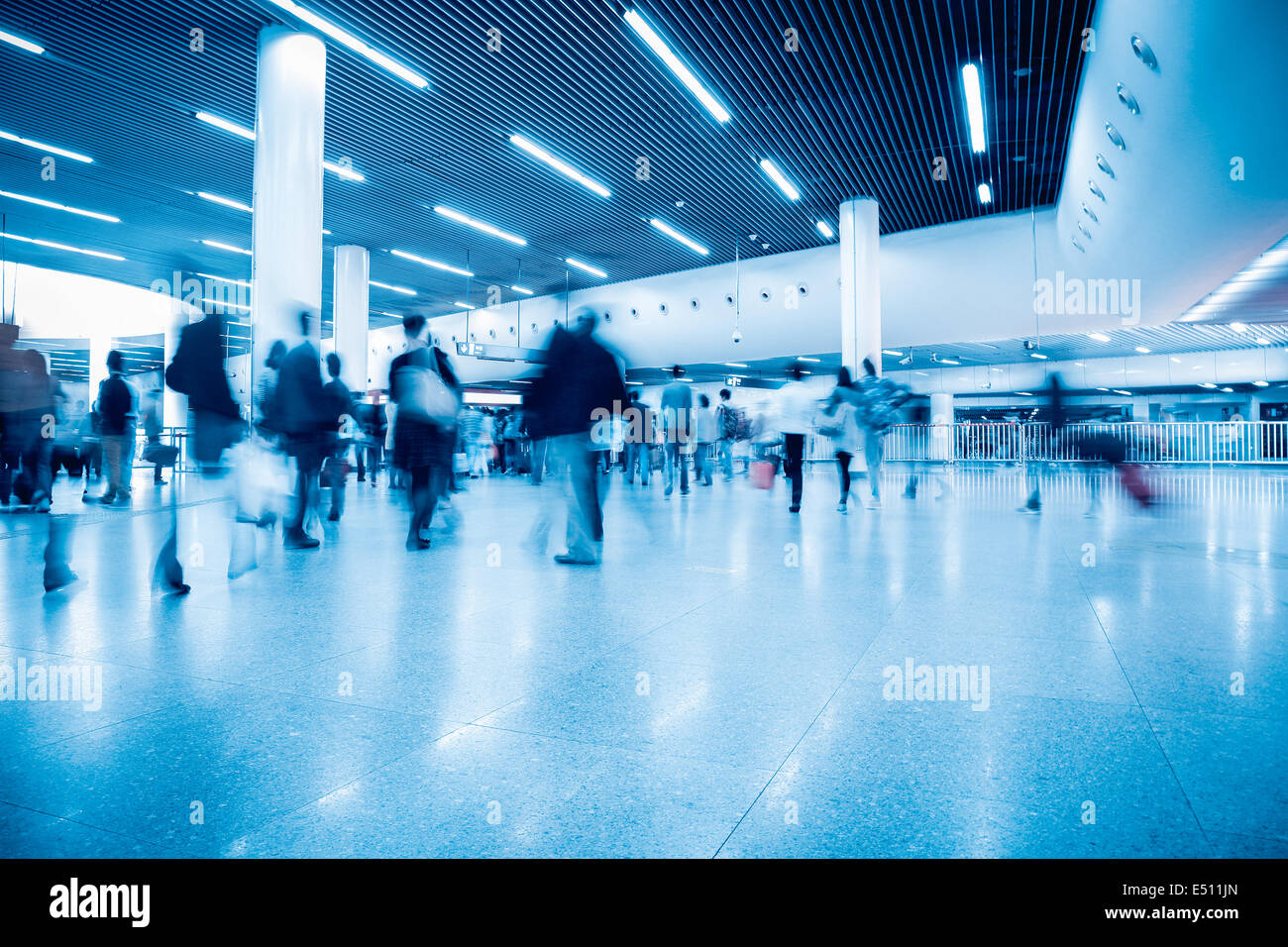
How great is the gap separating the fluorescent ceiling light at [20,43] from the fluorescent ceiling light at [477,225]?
7.81 m

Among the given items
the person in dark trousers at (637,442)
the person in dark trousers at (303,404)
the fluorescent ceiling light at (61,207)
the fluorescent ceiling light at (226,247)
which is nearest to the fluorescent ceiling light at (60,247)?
the fluorescent ceiling light at (61,207)

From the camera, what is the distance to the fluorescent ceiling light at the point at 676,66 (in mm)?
9600

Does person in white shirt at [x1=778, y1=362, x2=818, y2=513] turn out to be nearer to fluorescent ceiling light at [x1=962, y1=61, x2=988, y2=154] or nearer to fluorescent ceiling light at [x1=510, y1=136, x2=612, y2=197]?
fluorescent ceiling light at [x1=962, y1=61, x2=988, y2=154]

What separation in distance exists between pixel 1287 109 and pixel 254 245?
36.2 feet

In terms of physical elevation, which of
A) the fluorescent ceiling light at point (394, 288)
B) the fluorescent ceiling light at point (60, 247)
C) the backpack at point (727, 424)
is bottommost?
the backpack at point (727, 424)

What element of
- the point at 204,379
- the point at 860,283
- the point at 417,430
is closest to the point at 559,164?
the point at 860,283

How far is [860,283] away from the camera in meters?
16.2

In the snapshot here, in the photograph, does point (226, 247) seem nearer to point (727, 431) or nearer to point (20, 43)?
point (20, 43)

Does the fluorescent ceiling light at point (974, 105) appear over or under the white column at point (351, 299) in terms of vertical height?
over

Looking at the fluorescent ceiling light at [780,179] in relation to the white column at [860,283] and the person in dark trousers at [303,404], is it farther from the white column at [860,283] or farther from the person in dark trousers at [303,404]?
the person in dark trousers at [303,404]

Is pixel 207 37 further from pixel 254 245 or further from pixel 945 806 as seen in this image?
pixel 945 806

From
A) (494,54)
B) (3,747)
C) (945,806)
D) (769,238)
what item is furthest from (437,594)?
(769,238)
